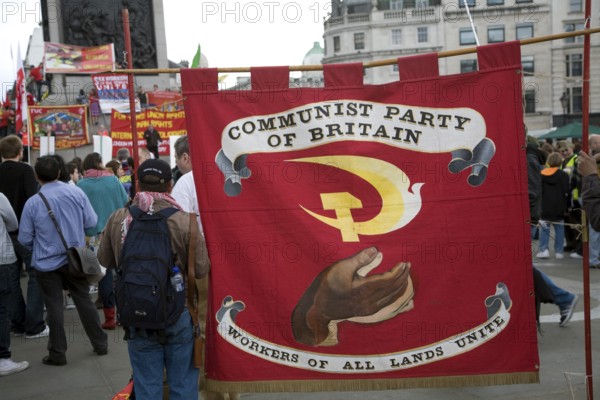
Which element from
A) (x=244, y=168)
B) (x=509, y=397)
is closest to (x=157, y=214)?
(x=244, y=168)

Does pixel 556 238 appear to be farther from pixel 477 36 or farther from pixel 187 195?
pixel 477 36

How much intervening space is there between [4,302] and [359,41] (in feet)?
221

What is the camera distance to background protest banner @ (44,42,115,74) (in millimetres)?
25094

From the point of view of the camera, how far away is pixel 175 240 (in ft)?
12.4

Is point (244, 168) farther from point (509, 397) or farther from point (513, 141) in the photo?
point (509, 397)

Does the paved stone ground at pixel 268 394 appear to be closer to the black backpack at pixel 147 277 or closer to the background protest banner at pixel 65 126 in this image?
the black backpack at pixel 147 277

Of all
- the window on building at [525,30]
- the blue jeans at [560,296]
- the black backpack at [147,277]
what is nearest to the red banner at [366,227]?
the black backpack at [147,277]

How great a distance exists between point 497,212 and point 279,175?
131 cm

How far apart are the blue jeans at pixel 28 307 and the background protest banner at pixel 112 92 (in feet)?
51.4

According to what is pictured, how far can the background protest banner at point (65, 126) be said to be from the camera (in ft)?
65.5

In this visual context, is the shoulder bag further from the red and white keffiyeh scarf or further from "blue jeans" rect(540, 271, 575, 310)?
"blue jeans" rect(540, 271, 575, 310)

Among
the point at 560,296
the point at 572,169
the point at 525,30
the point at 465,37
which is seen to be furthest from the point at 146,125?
the point at 525,30

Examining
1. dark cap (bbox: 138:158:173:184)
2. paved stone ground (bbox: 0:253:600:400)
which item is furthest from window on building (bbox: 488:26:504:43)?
dark cap (bbox: 138:158:173:184)

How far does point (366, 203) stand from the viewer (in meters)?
4.03
